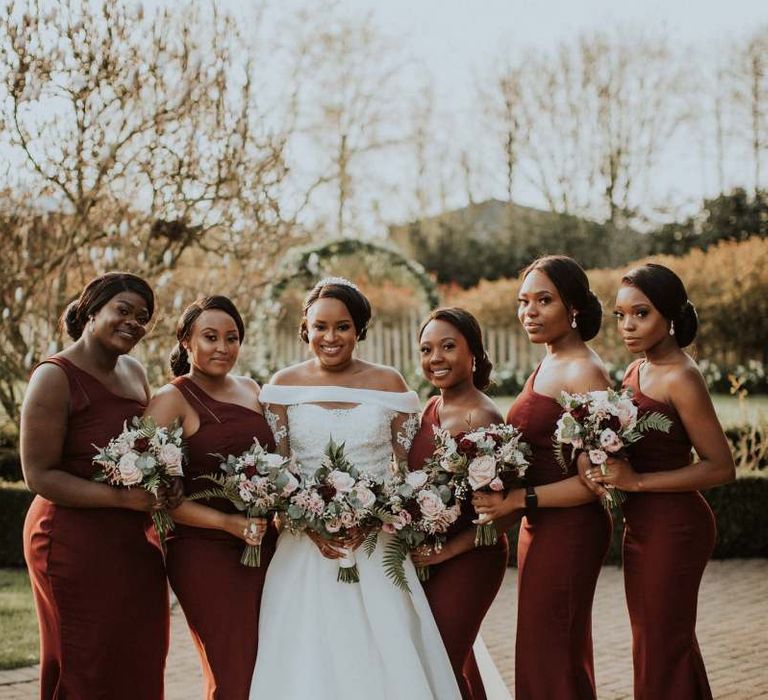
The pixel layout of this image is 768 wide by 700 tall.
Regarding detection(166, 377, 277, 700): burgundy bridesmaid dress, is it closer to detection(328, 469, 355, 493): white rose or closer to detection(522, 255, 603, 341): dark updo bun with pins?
detection(328, 469, 355, 493): white rose

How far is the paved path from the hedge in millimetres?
396

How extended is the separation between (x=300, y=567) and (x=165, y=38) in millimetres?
8011

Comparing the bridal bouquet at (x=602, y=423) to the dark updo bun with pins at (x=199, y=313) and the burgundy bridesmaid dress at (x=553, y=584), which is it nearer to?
the burgundy bridesmaid dress at (x=553, y=584)

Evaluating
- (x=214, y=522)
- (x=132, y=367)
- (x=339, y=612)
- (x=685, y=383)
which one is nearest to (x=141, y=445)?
(x=214, y=522)

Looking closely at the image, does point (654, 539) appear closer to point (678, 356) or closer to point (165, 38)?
point (678, 356)

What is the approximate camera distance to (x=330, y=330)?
5.03 metres

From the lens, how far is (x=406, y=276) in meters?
16.0

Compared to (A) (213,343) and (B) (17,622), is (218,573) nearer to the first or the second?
(A) (213,343)

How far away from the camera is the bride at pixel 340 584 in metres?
4.68

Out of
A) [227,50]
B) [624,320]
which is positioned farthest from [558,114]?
[624,320]

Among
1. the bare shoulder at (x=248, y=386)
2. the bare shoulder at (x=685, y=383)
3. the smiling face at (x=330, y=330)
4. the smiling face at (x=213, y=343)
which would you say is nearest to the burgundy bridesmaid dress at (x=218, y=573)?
the smiling face at (x=213, y=343)

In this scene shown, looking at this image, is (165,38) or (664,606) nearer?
(664,606)

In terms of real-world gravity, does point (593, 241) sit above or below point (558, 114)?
below

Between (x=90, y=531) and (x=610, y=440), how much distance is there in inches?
94.4
